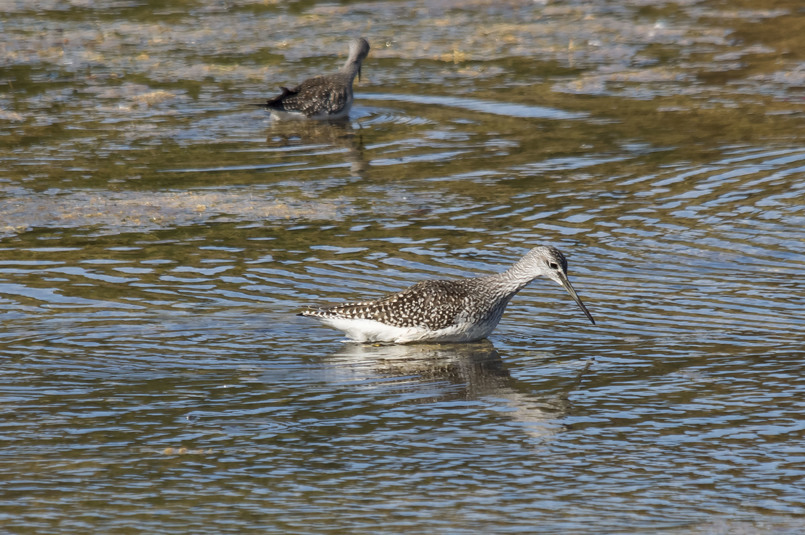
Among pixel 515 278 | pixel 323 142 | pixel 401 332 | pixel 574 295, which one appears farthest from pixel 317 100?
pixel 574 295

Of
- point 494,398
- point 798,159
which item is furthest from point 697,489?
point 798,159

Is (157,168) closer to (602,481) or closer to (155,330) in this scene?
(155,330)

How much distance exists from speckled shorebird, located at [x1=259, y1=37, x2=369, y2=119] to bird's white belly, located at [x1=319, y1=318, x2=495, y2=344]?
7.84m

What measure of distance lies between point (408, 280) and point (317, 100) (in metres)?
7.19

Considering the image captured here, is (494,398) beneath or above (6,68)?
beneath

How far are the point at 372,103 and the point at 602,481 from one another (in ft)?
41.5

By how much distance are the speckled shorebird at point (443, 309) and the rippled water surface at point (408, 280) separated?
23 cm

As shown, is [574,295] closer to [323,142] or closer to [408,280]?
[408,280]

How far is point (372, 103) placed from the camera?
19.5 metres

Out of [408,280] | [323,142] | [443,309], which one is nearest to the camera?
[443,309]

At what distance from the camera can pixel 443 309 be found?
Result: 1042 centimetres

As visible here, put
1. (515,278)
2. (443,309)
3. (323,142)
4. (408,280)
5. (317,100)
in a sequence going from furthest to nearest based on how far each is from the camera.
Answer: (317,100) < (323,142) < (408,280) < (515,278) < (443,309)

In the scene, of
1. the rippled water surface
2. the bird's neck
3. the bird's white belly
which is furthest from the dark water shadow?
the bird's white belly

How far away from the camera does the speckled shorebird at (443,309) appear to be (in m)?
10.2
